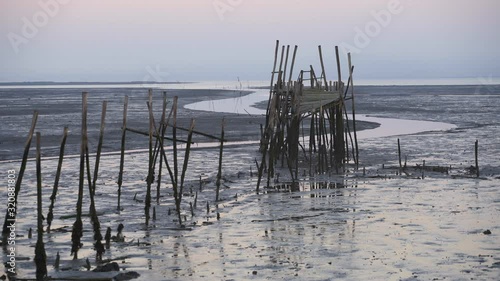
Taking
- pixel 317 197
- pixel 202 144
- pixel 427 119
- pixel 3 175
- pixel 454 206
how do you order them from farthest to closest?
pixel 427 119 < pixel 202 144 < pixel 3 175 < pixel 317 197 < pixel 454 206

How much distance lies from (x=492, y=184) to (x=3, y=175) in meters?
12.5

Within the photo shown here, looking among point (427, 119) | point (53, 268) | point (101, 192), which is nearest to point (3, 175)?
point (101, 192)

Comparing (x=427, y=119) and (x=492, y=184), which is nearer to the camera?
(x=492, y=184)

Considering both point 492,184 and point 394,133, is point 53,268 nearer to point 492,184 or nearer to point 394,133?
point 492,184

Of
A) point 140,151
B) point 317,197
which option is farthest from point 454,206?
point 140,151

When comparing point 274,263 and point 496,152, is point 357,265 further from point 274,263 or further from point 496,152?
point 496,152

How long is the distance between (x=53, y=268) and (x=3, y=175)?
1014 cm

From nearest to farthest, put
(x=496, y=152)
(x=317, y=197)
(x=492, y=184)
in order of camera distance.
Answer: (x=317, y=197) → (x=492, y=184) → (x=496, y=152)

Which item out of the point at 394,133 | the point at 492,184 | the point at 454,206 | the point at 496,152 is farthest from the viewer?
the point at 394,133

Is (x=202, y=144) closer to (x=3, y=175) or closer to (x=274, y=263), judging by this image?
(x=3, y=175)

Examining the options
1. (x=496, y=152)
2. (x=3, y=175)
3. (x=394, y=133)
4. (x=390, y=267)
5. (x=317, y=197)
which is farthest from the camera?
(x=394, y=133)

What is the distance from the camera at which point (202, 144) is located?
1123 inches

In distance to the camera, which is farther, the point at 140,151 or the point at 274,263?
the point at 140,151

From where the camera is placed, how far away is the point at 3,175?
19016mm
